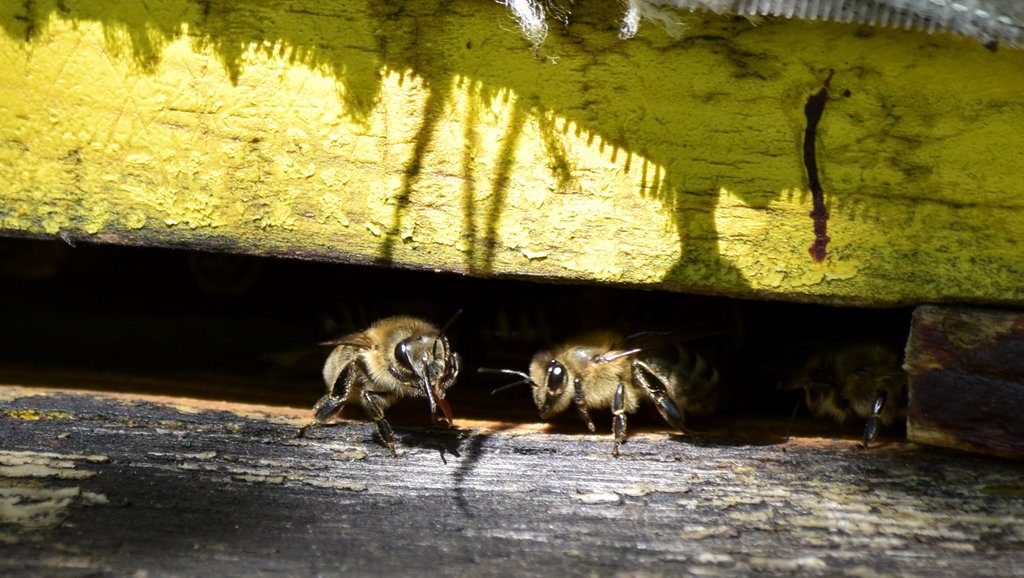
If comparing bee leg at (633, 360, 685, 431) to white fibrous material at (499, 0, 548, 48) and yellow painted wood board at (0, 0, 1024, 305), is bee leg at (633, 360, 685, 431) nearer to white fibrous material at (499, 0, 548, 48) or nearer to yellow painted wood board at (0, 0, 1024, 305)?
yellow painted wood board at (0, 0, 1024, 305)

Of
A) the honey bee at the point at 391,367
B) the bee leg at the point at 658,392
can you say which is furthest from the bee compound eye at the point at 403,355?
the bee leg at the point at 658,392

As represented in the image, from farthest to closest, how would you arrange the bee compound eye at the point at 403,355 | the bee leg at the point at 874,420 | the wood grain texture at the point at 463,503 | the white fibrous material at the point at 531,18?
the bee compound eye at the point at 403,355 → the bee leg at the point at 874,420 → the white fibrous material at the point at 531,18 → the wood grain texture at the point at 463,503

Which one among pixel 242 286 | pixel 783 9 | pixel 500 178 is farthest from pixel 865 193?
pixel 242 286

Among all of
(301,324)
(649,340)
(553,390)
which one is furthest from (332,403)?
(301,324)

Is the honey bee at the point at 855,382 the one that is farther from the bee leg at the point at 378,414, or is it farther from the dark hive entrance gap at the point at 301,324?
the bee leg at the point at 378,414

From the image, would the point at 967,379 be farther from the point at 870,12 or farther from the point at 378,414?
the point at 378,414
